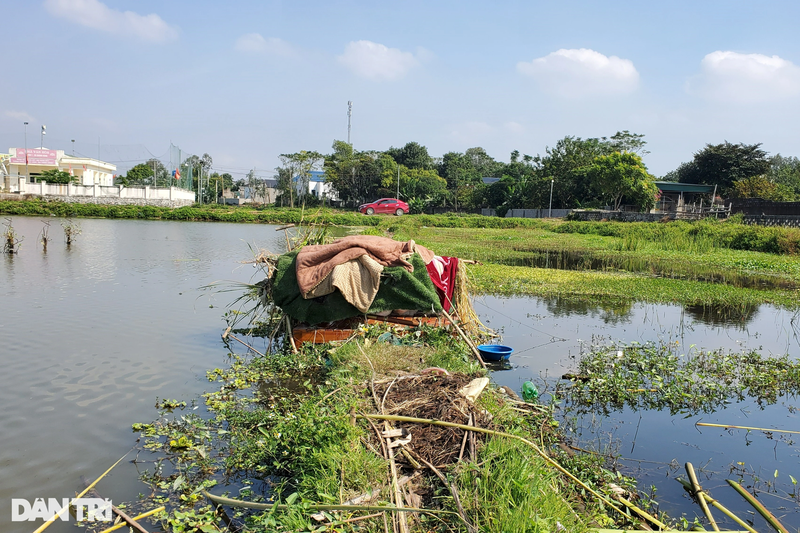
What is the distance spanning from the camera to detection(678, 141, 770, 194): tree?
1794 inches

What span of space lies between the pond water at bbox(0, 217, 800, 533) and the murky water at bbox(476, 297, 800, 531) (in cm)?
2

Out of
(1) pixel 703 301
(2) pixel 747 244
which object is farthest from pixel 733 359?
(2) pixel 747 244

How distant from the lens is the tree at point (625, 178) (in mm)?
39938

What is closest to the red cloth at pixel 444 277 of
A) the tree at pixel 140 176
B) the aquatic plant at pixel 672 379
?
the aquatic plant at pixel 672 379

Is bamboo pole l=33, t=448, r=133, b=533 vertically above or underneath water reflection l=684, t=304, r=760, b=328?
underneath

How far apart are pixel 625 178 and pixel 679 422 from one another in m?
37.3

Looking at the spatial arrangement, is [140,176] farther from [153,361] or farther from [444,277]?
[444,277]

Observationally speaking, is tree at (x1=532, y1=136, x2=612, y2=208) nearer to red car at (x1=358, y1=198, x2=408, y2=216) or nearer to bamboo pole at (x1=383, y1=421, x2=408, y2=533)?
red car at (x1=358, y1=198, x2=408, y2=216)

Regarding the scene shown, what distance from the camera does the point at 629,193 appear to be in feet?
134

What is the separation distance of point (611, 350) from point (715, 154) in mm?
47278

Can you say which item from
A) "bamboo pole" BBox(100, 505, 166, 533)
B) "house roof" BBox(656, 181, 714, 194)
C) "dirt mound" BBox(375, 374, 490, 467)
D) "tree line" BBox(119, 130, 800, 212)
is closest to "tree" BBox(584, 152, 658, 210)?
"tree line" BBox(119, 130, 800, 212)

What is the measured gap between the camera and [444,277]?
7.70 meters

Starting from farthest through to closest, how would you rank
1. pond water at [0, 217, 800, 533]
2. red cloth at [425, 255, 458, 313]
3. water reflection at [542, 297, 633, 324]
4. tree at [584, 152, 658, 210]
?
1. tree at [584, 152, 658, 210]
2. water reflection at [542, 297, 633, 324]
3. red cloth at [425, 255, 458, 313]
4. pond water at [0, 217, 800, 533]

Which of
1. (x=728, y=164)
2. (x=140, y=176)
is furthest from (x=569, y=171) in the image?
(x=140, y=176)
